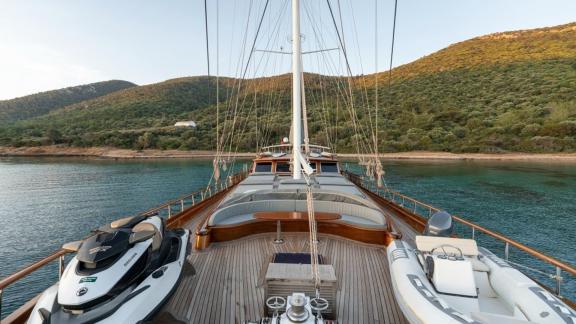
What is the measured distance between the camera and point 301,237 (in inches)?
261

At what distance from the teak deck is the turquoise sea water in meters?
8.14

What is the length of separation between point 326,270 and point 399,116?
66.3 metres

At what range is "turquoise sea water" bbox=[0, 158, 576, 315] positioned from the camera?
12148 millimetres

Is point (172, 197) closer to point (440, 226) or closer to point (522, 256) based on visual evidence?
point (440, 226)

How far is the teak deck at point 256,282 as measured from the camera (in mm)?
3869

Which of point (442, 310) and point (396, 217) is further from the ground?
point (442, 310)

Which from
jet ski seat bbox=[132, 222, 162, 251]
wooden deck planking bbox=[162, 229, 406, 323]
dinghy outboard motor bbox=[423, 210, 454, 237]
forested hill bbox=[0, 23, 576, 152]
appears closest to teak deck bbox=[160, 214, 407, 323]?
wooden deck planking bbox=[162, 229, 406, 323]

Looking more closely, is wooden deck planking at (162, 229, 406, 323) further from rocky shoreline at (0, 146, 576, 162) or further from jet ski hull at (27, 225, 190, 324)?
rocky shoreline at (0, 146, 576, 162)

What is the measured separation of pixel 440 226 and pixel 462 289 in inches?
49.1

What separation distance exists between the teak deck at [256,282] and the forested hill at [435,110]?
29.3 metres

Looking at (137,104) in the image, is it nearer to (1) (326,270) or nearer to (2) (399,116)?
(2) (399,116)

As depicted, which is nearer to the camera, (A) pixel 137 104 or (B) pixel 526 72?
(B) pixel 526 72

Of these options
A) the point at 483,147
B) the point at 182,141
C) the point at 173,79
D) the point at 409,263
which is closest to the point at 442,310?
the point at 409,263

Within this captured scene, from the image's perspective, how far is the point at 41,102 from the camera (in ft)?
346
